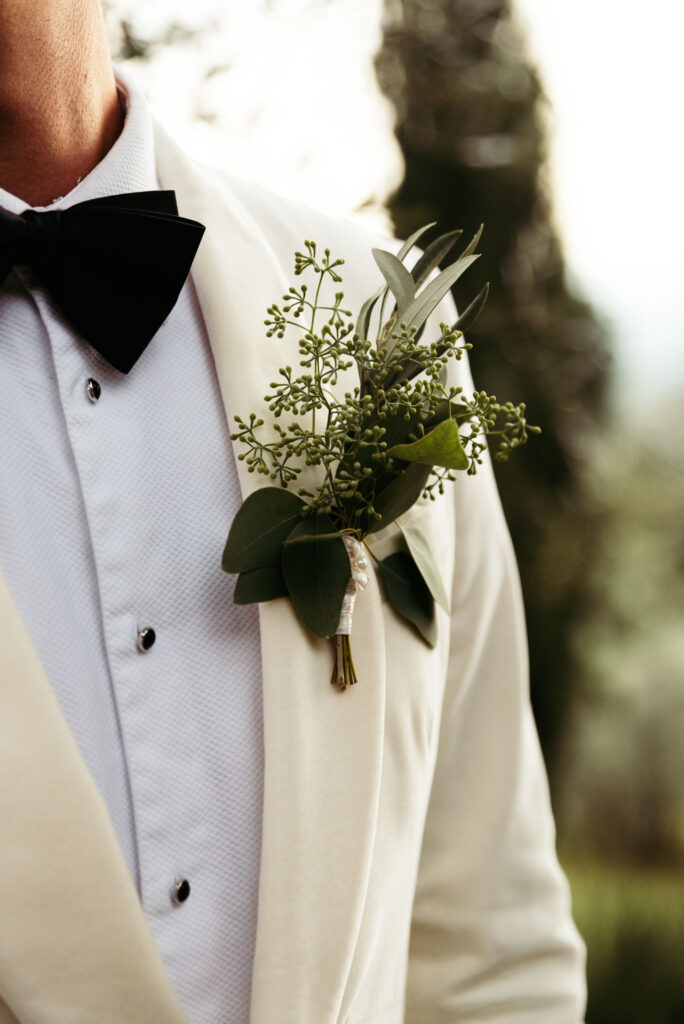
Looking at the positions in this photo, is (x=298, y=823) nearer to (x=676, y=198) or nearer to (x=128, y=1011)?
(x=128, y=1011)

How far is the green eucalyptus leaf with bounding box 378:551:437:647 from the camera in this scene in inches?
29.4

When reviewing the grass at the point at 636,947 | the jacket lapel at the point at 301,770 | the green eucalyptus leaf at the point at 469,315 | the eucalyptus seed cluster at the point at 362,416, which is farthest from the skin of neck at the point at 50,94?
the grass at the point at 636,947

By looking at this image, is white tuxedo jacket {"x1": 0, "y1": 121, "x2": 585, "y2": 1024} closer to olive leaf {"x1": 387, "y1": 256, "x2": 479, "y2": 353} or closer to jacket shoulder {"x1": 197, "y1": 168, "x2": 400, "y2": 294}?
jacket shoulder {"x1": 197, "y1": 168, "x2": 400, "y2": 294}

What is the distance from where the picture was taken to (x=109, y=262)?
69 centimetres

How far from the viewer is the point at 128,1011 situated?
1.85ft

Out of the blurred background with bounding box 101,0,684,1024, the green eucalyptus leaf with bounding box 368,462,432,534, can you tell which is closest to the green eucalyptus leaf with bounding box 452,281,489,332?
the green eucalyptus leaf with bounding box 368,462,432,534

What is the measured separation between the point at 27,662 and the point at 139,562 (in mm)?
123

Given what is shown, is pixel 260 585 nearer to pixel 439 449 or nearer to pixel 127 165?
pixel 439 449

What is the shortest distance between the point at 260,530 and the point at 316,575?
53 millimetres

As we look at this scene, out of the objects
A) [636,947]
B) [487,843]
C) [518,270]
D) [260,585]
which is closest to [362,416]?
[260,585]

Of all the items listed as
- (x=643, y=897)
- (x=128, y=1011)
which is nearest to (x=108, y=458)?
(x=128, y=1011)

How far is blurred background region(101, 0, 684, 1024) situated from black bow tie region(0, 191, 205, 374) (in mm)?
1422

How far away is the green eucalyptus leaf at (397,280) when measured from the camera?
2.32 feet

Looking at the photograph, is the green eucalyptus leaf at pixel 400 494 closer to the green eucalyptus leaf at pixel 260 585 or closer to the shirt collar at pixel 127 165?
the green eucalyptus leaf at pixel 260 585
